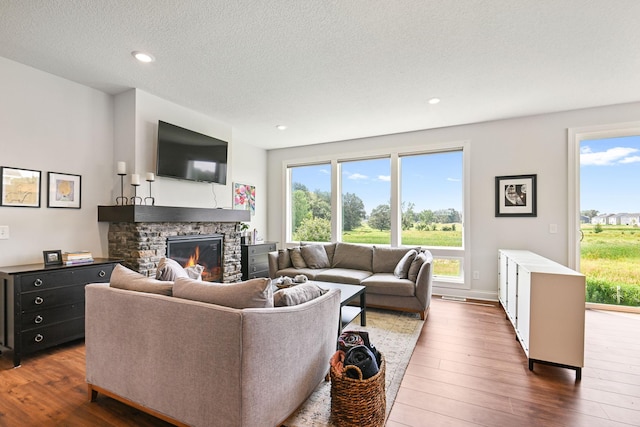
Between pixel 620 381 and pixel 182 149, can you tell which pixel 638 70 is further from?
pixel 182 149

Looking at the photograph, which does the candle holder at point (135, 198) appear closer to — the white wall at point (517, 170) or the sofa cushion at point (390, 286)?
the sofa cushion at point (390, 286)

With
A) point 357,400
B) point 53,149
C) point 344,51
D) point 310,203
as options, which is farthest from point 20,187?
point 310,203

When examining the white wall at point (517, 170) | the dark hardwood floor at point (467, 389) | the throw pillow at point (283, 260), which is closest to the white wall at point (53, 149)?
the dark hardwood floor at point (467, 389)

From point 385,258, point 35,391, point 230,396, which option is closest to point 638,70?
point 385,258

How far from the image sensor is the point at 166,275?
2.08 metres

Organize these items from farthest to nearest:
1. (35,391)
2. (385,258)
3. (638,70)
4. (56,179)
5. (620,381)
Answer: (385,258) → (56,179) → (638,70) → (620,381) → (35,391)

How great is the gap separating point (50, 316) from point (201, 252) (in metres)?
1.74

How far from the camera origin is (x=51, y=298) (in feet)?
8.53

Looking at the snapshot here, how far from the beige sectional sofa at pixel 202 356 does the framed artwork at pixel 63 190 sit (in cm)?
182

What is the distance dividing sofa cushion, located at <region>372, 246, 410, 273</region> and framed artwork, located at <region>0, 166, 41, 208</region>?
13.1 ft

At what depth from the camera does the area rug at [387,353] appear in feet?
5.80

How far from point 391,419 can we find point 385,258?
107 inches

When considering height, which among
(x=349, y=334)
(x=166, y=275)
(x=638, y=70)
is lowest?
(x=349, y=334)

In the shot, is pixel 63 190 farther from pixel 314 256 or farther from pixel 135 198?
pixel 314 256
